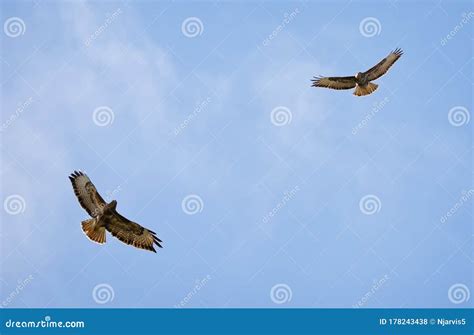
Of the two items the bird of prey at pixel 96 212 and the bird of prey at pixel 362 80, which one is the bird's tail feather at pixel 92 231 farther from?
the bird of prey at pixel 362 80

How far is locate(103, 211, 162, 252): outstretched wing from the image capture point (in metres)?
19.9

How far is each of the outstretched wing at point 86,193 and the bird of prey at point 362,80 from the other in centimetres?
761

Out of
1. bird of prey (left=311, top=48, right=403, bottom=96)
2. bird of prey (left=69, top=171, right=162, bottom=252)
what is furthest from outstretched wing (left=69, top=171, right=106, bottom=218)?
bird of prey (left=311, top=48, right=403, bottom=96)

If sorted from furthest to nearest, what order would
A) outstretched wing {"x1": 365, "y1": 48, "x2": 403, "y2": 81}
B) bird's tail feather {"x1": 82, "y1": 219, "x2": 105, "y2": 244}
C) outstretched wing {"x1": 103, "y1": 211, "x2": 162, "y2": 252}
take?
outstretched wing {"x1": 365, "y1": 48, "x2": 403, "y2": 81}
outstretched wing {"x1": 103, "y1": 211, "x2": 162, "y2": 252}
bird's tail feather {"x1": 82, "y1": 219, "x2": 105, "y2": 244}

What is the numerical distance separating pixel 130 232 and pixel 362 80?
830 centimetres

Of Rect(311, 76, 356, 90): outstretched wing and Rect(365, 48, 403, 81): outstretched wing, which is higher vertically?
Rect(365, 48, 403, 81): outstretched wing

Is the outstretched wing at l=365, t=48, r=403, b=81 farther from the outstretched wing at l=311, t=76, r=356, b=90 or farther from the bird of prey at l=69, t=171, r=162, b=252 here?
the bird of prey at l=69, t=171, r=162, b=252

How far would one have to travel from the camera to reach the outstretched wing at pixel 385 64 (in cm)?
2256

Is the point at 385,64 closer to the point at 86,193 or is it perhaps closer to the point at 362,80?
the point at 362,80

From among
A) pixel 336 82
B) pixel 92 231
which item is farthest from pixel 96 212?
pixel 336 82

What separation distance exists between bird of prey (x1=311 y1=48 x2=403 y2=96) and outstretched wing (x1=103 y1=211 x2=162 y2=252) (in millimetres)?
7049

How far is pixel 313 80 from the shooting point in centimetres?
2325

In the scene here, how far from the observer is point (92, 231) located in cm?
1972
